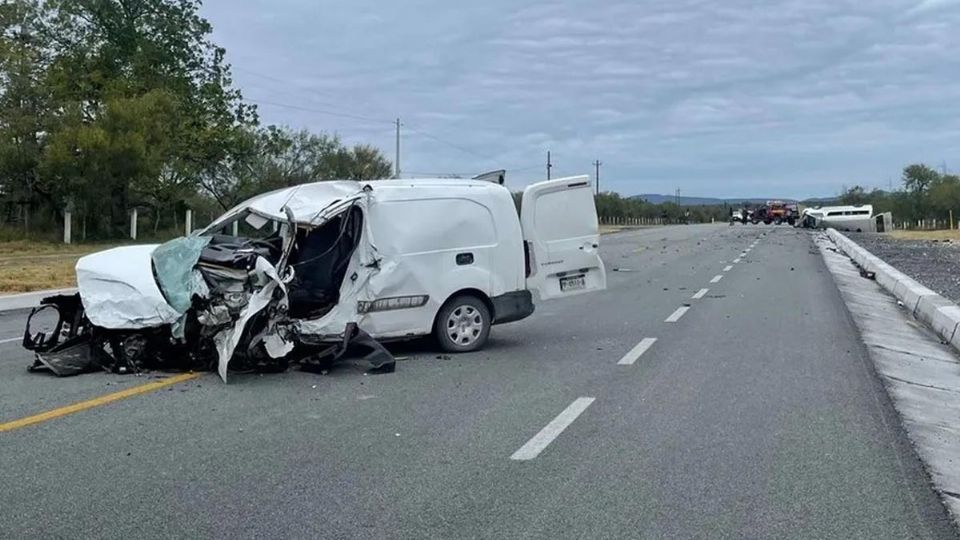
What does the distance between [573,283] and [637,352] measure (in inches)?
48.9

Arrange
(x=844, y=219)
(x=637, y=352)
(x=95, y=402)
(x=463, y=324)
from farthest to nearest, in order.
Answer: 1. (x=844, y=219)
2. (x=637, y=352)
3. (x=463, y=324)
4. (x=95, y=402)

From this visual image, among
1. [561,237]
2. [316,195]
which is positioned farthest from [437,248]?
[561,237]

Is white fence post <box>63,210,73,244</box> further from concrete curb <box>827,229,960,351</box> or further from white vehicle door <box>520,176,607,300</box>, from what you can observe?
white vehicle door <box>520,176,607,300</box>

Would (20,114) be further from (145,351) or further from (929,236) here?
(929,236)

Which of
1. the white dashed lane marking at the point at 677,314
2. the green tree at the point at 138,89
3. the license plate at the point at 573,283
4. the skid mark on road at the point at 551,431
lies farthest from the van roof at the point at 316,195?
the green tree at the point at 138,89

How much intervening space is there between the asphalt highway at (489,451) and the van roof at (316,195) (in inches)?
67.8

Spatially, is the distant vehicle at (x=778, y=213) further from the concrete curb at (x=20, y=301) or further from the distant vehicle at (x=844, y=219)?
the concrete curb at (x=20, y=301)

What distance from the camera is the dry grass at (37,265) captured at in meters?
21.6

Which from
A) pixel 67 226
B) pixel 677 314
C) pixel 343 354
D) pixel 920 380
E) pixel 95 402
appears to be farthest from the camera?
pixel 67 226

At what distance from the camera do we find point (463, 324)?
35.9ft

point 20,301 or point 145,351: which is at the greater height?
point 145,351

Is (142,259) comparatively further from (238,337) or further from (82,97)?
(82,97)

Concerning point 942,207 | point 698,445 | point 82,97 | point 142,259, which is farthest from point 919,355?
point 942,207

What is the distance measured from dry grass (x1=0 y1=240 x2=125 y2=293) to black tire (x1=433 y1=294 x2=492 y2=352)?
13.5 meters
